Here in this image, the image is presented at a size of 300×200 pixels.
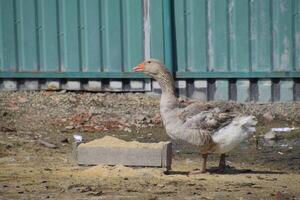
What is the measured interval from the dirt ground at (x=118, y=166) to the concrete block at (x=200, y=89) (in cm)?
68

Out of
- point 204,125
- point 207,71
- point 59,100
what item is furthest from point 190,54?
point 204,125

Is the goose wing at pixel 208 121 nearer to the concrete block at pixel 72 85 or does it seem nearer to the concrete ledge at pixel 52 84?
the concrete block at pixel 72 85

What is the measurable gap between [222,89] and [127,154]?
4.63 metres

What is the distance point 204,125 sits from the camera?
9.91 meters

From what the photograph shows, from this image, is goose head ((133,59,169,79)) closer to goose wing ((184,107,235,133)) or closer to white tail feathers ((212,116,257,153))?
goose wing ((184,107,235,133))

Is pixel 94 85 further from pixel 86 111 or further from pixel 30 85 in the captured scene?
pixel 30 85

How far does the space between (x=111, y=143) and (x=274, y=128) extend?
3657 mm

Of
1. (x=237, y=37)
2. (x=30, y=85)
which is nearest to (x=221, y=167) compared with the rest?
(x=237, y=37)

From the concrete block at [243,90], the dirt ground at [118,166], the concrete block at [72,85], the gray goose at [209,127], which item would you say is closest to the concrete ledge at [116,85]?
the dirt ground at [118,166]

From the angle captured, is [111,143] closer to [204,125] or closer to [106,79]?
[204,125]

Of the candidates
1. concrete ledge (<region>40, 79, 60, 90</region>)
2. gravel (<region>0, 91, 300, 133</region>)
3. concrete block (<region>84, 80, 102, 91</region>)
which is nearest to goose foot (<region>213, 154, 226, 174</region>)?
gravel (<region>0, 91, 300, 133</region>)

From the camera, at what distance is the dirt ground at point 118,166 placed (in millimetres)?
8727

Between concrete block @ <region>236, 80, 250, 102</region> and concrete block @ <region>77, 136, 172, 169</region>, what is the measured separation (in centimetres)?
448

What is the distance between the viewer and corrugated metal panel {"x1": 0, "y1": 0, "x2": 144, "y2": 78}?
1434 cm
